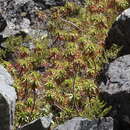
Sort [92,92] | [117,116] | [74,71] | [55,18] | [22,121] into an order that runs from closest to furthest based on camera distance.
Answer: [117,116], [22,121], [92,92], [74,71], [55,18]

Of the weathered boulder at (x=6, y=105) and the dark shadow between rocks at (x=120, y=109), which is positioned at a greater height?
the weathered boulder at (x=6, y=105)

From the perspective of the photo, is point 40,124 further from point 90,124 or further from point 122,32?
point 122,32

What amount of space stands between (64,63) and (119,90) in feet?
8.14

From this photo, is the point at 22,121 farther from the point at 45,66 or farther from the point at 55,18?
the point at 55,18

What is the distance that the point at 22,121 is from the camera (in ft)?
26.5

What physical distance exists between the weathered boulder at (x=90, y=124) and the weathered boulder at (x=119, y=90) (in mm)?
729

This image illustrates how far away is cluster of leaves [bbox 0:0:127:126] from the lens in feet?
27.9

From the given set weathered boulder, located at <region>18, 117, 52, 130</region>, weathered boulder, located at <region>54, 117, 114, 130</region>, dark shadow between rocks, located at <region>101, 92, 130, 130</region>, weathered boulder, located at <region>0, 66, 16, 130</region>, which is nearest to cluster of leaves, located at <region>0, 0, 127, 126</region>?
dark shadow between rocks, located at <region>101, 92, 130, 130</region>

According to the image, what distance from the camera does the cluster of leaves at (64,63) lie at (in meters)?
8.52

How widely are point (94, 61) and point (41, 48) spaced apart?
5.01 feet

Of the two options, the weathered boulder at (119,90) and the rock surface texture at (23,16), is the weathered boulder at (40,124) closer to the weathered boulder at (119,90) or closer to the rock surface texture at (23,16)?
the weathered boulder at (119,90)

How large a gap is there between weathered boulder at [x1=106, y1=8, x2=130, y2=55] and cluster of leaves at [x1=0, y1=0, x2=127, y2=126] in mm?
267

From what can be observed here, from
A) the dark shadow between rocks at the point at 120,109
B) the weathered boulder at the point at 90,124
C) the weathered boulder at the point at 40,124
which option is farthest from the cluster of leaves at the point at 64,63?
the weathered boulder at the point at 40,124

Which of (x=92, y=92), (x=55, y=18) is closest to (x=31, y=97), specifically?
(x=92, y=92)
